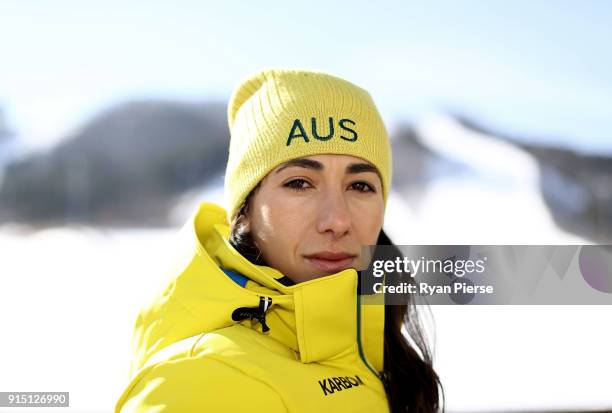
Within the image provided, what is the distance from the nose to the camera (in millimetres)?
1691

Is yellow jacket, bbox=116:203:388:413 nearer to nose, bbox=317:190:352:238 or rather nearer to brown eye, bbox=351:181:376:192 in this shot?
nose, bbox=317:190:352:238

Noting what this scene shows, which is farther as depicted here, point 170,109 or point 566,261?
point 170,109

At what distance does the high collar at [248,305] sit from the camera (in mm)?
1523

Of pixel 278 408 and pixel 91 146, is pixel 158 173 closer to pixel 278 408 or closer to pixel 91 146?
pixel 91 146

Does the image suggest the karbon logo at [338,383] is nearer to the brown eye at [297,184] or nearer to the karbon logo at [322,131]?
the brown eye at [297,184]

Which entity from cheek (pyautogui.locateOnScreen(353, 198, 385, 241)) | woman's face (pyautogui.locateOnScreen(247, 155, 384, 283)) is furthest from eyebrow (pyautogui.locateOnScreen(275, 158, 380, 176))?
cheek (pyautogui.locateOnScreen(353, 198, 385, 241))

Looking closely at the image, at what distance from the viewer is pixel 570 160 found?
53.8 feet

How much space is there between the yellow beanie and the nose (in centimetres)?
14

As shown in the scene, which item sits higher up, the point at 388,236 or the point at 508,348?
the point at 388,236

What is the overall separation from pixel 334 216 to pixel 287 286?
0.78 ft

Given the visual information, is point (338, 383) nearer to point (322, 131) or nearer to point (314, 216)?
point (314, 216)

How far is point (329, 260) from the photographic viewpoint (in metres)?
1.75

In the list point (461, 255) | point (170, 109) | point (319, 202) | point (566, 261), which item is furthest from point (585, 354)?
point (170, 109)

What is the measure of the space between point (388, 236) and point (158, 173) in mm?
16340
